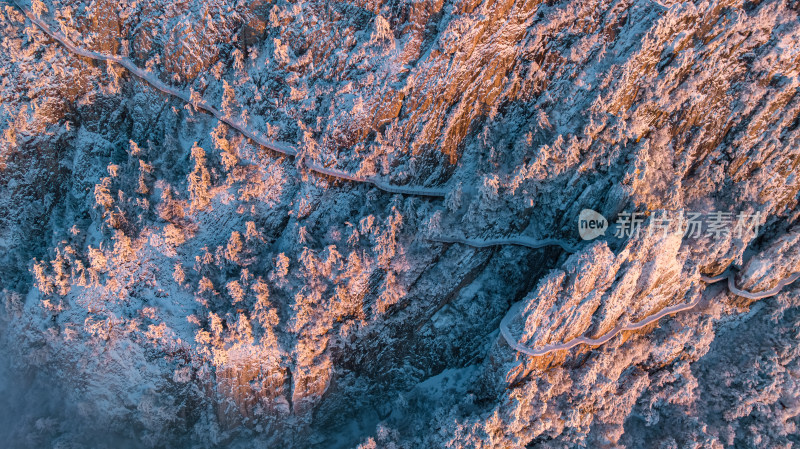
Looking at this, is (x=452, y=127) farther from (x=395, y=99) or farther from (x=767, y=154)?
(x=767, y=154)

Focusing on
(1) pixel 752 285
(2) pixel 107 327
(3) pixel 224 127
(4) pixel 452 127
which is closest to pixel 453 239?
(4) pixel 452 127
